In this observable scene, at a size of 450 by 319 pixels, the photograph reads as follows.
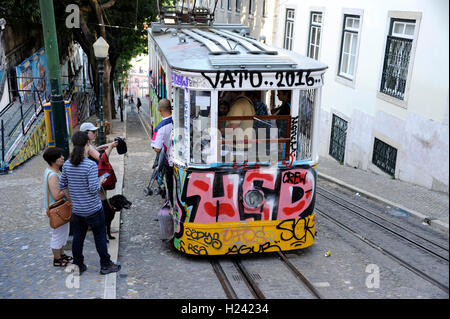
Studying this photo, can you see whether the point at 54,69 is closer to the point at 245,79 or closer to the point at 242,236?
the point at 245,79

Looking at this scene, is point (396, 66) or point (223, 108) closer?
point (223, 108)

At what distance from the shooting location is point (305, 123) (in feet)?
19.7

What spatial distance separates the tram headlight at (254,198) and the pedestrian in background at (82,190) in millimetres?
1809

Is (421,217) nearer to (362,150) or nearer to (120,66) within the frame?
(362,150)

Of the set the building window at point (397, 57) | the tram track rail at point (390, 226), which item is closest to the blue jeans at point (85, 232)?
the tram track rail at point (390, 226)

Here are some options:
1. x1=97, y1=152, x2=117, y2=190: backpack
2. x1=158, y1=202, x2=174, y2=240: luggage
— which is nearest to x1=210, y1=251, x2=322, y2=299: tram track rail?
x1=158, y1=202, x2=174, y2=240: luggage

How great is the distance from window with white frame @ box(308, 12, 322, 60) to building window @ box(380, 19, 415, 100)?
4.21 m

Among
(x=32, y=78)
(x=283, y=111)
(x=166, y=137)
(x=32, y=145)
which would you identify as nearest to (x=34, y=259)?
(x=166, y=137)

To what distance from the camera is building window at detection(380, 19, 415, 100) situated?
1077cm

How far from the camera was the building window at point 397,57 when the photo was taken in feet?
35.3

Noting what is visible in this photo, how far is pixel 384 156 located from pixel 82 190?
8960 mm

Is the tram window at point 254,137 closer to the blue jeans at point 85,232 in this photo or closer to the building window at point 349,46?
the blue jeans at point 85,232

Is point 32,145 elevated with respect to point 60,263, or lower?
lower
